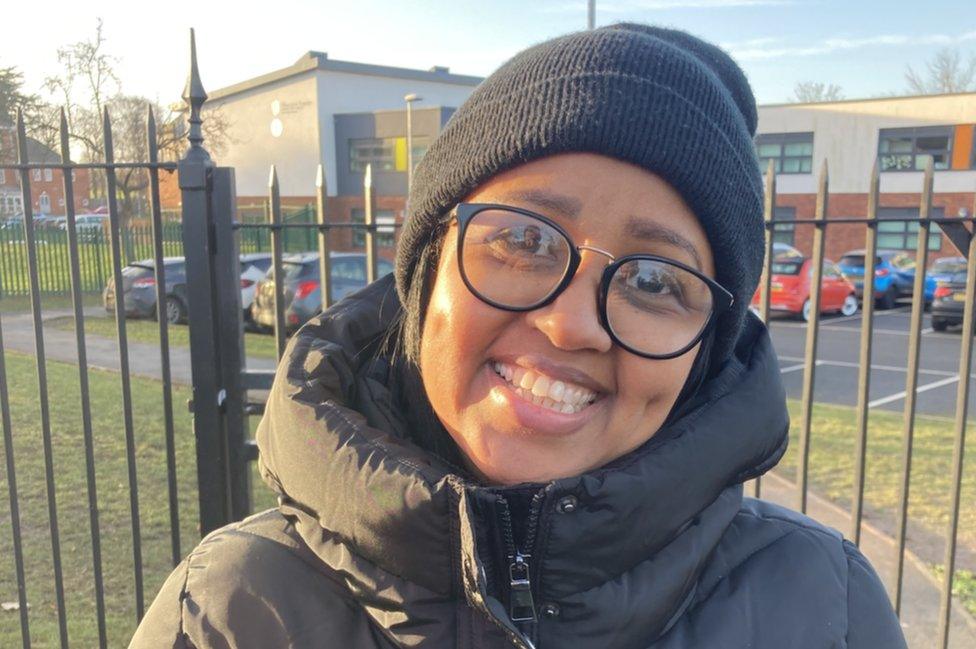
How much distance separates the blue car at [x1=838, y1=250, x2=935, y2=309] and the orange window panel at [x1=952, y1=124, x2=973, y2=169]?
4249mm

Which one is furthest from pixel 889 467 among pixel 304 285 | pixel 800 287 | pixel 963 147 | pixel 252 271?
pixel 963 147

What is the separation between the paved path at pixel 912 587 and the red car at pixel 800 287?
10797 mm

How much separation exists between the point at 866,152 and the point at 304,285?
20.6 m

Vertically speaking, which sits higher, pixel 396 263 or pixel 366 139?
pixel 366 139

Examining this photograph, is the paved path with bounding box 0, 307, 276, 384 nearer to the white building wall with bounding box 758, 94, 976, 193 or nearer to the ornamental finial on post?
the ornamental finial on post

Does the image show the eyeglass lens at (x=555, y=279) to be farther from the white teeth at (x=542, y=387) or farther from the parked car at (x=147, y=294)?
the parked car at (x=147, y=294)

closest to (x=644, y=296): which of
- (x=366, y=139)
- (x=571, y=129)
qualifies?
(x=571, y=129)

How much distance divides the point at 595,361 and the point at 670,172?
1.01 ft

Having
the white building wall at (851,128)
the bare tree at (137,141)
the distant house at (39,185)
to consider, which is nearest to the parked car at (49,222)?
the distant house at (39,185)

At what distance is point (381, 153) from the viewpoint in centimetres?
3181

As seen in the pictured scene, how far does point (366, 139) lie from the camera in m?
32.1

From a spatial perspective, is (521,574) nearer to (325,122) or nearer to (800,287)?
(800,287)

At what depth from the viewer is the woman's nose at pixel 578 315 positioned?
1.14m

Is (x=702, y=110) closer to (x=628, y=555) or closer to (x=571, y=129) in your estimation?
(x=571, y=129)
